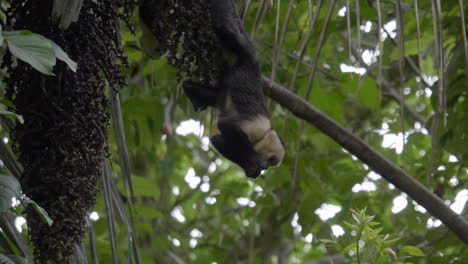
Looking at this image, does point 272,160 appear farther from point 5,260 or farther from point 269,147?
point 5,260

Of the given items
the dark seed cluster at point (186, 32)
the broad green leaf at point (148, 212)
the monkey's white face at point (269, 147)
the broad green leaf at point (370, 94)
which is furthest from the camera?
the broad green leaf at point (370, 94)

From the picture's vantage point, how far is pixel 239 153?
106 inches

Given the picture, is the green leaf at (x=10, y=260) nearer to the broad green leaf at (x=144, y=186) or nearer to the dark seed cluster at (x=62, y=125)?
the dark seed cluster at (x=62, y=125)

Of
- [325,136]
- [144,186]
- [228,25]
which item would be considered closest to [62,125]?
[228,25]

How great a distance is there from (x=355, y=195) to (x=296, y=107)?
36.8 inches

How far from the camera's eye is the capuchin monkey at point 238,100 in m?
2.10

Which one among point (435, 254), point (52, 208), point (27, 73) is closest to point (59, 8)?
point (27, 73)

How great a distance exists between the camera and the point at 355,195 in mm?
3266

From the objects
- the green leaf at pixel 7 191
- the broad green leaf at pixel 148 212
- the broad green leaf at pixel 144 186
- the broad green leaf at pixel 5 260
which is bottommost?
the broad green leaf at pixel 5 260

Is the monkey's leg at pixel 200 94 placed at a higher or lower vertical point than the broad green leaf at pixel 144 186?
lower

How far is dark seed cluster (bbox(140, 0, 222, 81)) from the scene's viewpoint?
1.86 m

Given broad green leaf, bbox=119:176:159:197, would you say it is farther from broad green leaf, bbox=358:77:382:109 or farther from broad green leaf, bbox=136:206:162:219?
broad green leaf, bbox=358:77:382:109

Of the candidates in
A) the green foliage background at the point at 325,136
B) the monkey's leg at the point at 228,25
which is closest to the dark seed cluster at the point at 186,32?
the monkey's leg at the point at 228,25

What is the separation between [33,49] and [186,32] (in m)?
0.64
